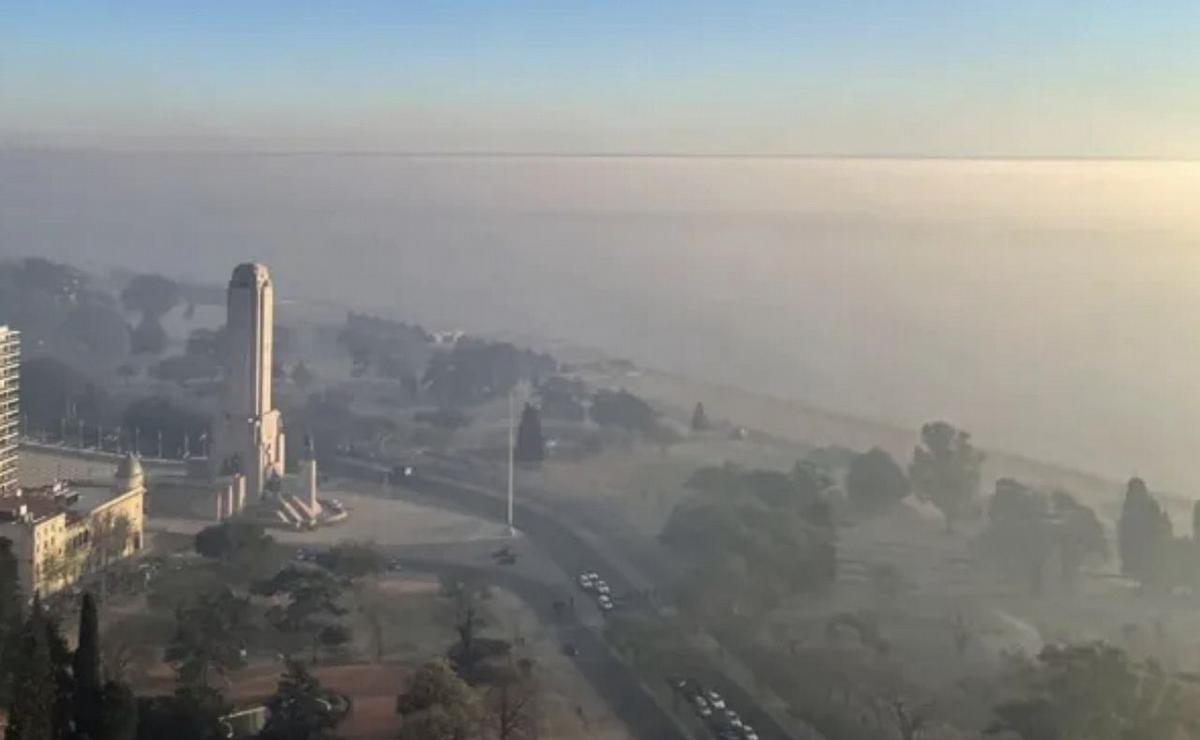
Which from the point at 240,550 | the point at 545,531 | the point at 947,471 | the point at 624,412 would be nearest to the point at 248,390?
the point at 545,531

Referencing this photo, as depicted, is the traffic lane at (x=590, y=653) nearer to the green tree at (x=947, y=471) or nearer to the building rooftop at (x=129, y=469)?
the building rooftop at (x=129, y=469)

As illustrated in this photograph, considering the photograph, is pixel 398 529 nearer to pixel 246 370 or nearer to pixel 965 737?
pixel 246 370

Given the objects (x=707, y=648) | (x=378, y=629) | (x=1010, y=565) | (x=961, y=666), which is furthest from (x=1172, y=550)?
(x=378, y=629)

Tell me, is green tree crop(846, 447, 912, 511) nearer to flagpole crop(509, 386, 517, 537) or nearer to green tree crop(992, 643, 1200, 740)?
flagpole crop(509, 386, 517, 537)

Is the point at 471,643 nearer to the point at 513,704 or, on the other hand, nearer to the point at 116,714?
the point at 513,704

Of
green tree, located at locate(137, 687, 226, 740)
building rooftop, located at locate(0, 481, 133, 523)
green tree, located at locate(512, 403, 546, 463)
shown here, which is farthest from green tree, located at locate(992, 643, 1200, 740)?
green tree, located at locate(512, 403, 546, 463)
